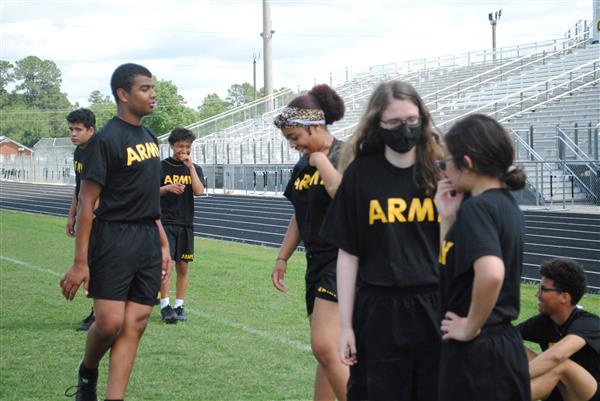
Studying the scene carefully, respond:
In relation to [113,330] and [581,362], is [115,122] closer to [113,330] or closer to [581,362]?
[113,330]

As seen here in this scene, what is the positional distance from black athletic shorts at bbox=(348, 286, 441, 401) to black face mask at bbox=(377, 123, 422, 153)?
1.89 ft

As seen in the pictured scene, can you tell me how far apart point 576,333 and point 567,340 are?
62 millimetres

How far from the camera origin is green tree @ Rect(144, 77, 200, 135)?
91.9 meters

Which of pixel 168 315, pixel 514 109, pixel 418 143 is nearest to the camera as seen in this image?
pixel 418 143

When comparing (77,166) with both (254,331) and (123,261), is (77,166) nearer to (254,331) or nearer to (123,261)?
(254,331)

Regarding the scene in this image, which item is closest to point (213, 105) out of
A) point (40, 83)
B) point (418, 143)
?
point (40, 83)

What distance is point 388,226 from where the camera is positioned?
12.7ft

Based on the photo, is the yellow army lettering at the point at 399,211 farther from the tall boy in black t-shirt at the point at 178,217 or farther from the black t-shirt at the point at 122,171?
the tall boy in black t-shirt at the point at 178,217

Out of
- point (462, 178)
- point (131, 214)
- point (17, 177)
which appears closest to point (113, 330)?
point (131, 214)

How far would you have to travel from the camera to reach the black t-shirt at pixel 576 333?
503cm

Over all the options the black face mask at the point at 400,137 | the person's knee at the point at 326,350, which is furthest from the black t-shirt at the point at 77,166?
the black face mask at the point at 400,137

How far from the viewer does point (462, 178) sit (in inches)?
138

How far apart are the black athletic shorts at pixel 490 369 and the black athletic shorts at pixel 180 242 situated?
6386 millimetres

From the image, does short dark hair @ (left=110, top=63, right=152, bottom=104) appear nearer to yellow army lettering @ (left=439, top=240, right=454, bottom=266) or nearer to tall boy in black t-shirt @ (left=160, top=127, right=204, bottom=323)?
yellow army lettering @ (left=439, top=240, right=454, bottom=266)
